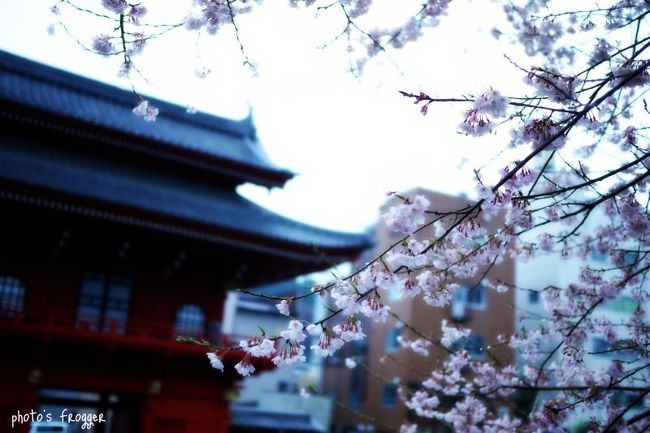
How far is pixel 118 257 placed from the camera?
35.1 feet

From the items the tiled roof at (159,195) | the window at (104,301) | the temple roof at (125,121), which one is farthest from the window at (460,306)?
the window at (104,301)

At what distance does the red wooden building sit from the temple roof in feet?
0.15

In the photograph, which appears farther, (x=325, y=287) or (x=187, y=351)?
(x=187, y=351)

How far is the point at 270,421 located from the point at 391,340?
7.21m

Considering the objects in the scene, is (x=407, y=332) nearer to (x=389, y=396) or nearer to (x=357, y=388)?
(x=389, y=396)


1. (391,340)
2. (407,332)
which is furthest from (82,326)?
(391,340)

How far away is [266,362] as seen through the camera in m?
10.5

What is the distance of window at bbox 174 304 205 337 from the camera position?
11250mm

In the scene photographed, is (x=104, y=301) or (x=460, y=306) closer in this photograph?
(x=104, y=301)

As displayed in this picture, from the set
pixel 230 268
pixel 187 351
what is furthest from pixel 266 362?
pixel 230 268

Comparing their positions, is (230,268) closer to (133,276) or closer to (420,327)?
(133,276)

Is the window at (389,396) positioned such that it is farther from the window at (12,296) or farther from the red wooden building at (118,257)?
the window at (12,296)

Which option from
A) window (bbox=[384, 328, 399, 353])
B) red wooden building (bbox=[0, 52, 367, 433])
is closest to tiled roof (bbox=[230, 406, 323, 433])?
window (bbox=[384, 328, 399, 353])

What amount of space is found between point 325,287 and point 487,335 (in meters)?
21.6
